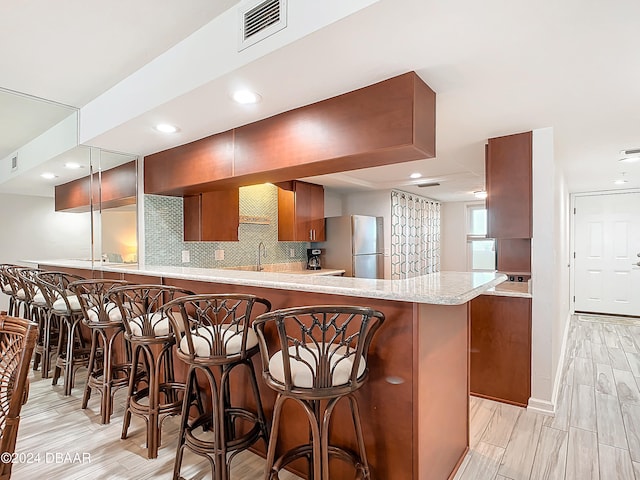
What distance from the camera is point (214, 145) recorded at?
8.77 ft

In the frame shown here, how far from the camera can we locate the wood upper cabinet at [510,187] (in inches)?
107

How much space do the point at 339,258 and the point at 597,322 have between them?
3.95 m

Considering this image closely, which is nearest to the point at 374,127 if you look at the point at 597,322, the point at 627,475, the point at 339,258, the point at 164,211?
the point at 627,475

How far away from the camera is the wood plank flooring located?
194 cm

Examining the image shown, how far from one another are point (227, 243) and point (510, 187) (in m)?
3.00

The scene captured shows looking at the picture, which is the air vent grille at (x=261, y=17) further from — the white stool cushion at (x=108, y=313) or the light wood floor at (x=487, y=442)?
the light wood floor at (x=487, y=442)

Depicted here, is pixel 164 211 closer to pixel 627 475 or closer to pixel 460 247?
pixel 627 475

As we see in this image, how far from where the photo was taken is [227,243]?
13.9 ft

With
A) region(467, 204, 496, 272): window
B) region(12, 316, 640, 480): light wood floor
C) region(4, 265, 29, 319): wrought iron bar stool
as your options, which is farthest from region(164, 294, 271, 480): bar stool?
region(467, 204, 496, 272): window

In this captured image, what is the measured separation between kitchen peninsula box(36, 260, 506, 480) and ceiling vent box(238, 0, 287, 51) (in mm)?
1150

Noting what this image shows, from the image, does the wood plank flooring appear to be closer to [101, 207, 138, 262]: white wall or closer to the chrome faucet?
the chrome faucet

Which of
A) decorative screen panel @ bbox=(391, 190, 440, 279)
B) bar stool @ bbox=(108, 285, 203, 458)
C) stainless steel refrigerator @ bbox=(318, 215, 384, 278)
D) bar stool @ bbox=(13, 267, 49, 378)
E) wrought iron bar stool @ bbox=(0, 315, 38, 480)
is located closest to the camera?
wrought iron bar stool @ bbox=(0, 315, 38, 480)

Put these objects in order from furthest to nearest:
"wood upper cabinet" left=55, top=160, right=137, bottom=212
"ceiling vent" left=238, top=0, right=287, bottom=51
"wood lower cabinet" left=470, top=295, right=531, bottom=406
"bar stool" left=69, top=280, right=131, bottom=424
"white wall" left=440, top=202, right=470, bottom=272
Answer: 1. "white wall" left=440, top=202, right=470, bottom=272
2. "wood upper cabinet" left=55, top=160, right=137, bottom=212
3. "wood lower cabinet" left=470, top=295, right=531, bottom=406
4. "bar stool" left=69, top=280, right=131, bottom=424
5. "ceiling vent" left=238, top=0, right=287, bottom=51

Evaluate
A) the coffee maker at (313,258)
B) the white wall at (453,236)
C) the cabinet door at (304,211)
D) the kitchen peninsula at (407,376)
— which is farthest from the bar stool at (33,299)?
the white wall at (453,236)
